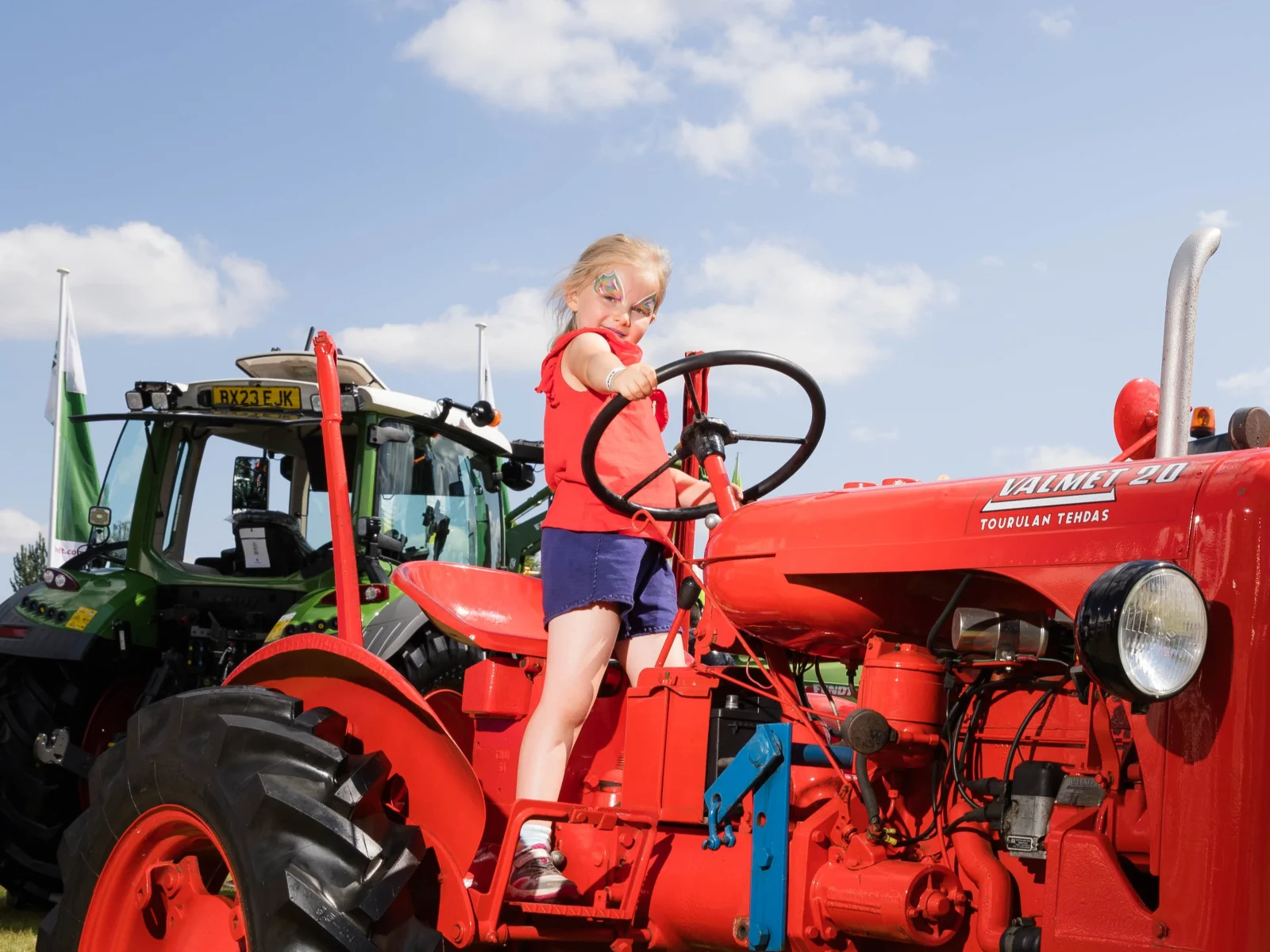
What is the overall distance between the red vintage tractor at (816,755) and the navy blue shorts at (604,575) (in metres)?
0.13

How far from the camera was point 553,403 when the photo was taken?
3256mm

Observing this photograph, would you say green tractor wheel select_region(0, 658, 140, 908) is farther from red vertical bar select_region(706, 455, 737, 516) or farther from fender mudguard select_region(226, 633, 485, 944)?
red vertical bar select_region(706, 455, 737, 516)

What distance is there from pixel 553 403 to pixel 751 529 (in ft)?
2.25

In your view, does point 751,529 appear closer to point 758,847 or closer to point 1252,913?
point 758,847

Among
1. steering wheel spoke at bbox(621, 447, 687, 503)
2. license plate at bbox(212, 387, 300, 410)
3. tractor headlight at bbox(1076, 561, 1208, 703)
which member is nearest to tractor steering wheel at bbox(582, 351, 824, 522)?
steering wheel spoke at bbox(621, 447, 687, 503)

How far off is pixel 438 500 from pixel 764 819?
4415 millimetres

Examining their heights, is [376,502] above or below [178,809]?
above

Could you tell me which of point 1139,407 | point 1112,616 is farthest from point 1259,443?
point 1112,616

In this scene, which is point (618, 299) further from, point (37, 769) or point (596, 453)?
point (37, 769)

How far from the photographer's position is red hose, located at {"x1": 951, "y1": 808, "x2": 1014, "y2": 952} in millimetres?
2350

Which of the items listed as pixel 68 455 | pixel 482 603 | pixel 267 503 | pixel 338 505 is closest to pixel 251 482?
pixel 267 503

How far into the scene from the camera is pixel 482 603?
3.43 meters

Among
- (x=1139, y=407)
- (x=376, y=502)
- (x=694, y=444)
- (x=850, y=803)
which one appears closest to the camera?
(x=850, y=803)

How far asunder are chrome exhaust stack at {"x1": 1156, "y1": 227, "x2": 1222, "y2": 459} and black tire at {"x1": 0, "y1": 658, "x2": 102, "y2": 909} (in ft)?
17.3
